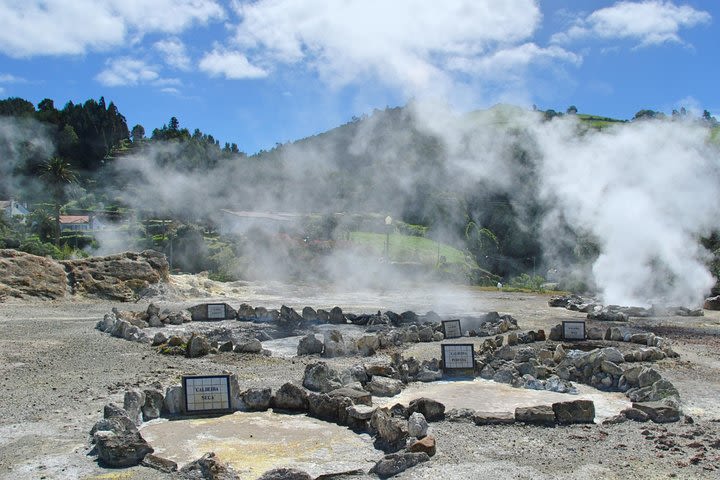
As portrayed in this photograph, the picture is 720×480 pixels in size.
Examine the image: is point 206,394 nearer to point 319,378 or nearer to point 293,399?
point 293,399

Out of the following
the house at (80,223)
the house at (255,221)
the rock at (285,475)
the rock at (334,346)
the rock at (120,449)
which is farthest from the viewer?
the house at (80,223)

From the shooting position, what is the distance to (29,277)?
23.2 m

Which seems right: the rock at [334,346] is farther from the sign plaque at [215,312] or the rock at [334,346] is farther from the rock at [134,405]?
the sign plaque at [215,312]

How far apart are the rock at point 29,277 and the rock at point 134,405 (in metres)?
15.8

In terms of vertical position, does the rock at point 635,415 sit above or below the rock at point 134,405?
below

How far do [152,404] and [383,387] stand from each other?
11.2 ft

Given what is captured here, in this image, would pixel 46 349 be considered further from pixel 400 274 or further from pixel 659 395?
pixel 400 274

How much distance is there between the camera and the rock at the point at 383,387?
10.2 meters

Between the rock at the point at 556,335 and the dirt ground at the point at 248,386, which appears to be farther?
the rock at the point at 556,335

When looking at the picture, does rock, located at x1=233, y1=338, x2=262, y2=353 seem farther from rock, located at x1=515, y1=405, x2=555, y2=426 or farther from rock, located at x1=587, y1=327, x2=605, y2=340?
rock, located at x1=587, y1=327, x2=605, y2=340

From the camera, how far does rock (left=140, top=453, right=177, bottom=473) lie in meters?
6.62

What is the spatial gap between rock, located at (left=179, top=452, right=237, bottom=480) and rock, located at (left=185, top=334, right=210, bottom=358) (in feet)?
23.2

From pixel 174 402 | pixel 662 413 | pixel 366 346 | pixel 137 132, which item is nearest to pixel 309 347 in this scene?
pixel 366 346

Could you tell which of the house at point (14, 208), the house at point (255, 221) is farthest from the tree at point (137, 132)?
the house at point (255, 221)
